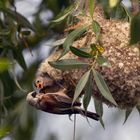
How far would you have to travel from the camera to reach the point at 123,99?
1.84m

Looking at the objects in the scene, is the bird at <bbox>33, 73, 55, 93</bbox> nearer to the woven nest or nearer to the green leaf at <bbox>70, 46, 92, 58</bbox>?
the woven nest

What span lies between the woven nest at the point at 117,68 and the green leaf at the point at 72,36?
0.03 meters

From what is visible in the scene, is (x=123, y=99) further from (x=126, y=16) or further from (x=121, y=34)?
(x=126, y=16)

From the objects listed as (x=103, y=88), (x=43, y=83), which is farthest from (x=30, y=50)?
(x=103, y=88)

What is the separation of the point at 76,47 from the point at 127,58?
0.15 meters

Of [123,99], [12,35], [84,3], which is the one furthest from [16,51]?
[123,99]

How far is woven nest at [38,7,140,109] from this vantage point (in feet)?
5.88

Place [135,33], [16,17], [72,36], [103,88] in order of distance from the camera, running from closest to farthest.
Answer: [135,33] → [103,88] → [72,36] → [16,17]

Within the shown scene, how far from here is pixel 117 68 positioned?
70.6 inches

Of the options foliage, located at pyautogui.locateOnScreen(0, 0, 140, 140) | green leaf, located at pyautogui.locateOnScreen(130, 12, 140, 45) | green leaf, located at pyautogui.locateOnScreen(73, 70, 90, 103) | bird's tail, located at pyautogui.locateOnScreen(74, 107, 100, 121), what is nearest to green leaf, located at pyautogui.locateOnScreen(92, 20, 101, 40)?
foliage, located at pyautogui.locateOnScreen(0, 0, 140, 140)

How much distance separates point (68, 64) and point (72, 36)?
11cm

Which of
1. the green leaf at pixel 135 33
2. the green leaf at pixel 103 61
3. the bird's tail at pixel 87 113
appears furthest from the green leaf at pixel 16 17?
the green leaf at pixel 135 33

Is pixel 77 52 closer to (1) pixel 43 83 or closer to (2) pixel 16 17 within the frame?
(1) pixel 43 83

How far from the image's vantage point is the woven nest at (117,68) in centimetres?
179
